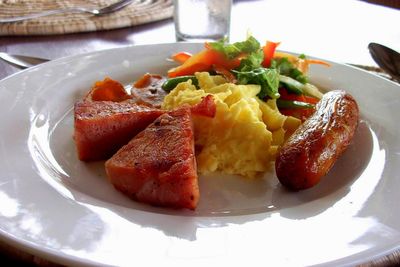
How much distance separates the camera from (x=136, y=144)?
1740 millimetres

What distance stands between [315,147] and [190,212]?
505 mm

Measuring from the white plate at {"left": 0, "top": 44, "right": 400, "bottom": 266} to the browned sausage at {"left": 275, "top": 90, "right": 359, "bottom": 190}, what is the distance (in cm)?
9

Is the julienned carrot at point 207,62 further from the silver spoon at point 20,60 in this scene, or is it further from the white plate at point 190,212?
the silver spoon at point 20,60

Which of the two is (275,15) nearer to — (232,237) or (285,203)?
(285,203)

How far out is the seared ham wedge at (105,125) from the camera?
6.04ft

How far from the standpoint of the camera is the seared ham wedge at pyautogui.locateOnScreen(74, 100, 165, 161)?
184 cm

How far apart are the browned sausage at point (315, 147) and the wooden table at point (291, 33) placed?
1.13 m

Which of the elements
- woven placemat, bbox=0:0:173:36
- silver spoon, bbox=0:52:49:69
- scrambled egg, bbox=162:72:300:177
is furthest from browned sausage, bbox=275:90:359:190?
woven placemat, bbox=0:0:173:36

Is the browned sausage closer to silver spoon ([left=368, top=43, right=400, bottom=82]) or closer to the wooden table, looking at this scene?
silver spoon ([left=368, top=43, right=400, bottom=82])

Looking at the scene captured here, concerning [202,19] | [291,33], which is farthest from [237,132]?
[291,33]

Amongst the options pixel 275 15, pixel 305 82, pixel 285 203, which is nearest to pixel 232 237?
pixel 285 203

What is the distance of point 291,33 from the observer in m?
3.60

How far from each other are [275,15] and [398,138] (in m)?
2.39

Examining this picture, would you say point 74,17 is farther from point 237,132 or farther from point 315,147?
point 315,147
